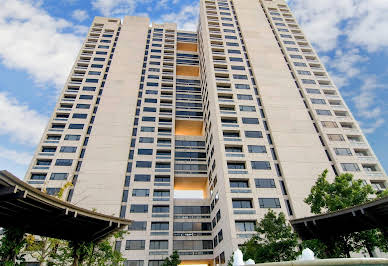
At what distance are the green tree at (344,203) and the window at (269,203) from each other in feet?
41.6

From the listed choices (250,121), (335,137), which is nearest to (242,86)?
(250,121)

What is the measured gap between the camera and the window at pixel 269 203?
125 feet

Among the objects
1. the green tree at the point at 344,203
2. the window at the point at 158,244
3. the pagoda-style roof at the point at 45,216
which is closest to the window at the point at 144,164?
the window at the point at 158,244

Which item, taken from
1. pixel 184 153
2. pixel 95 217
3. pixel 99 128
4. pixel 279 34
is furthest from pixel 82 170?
pixel 279 34

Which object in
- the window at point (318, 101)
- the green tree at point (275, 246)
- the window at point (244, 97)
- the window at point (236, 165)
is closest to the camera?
the green tree at point (275, 246)

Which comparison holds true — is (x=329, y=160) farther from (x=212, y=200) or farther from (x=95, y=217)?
(x=95, y=217)

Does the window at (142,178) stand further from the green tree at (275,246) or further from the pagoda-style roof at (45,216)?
the pagoda-style roof at (45,216)

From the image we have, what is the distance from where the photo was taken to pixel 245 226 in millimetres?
35906

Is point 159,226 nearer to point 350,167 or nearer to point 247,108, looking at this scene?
point 247,108

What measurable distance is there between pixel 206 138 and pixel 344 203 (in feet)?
125

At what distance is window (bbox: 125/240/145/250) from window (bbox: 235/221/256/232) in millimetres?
17999

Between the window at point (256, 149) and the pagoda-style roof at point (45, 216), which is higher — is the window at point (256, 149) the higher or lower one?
the higher one

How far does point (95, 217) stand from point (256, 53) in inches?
2224

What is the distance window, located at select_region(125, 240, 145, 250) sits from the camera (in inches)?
1651
